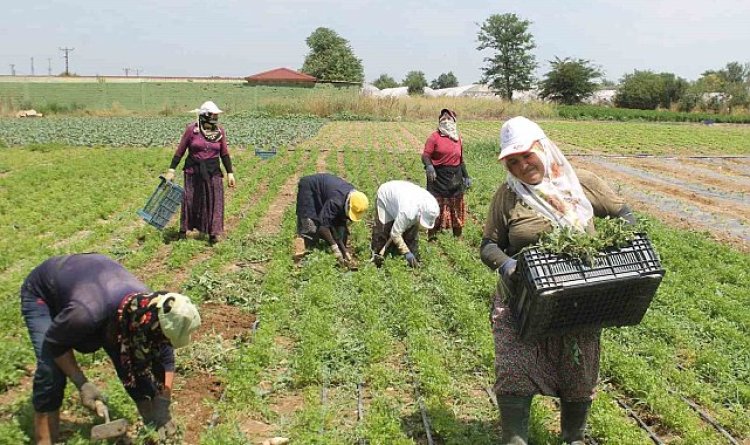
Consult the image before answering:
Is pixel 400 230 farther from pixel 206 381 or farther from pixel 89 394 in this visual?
pixel 89 394

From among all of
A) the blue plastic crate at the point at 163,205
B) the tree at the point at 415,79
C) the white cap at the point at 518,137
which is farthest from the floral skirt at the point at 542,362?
the tree at the point at 415,79

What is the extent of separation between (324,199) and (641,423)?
4.30m

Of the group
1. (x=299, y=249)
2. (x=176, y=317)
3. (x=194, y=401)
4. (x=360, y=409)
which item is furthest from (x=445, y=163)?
(x=176, y=317)

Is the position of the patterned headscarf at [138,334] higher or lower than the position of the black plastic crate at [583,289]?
lower

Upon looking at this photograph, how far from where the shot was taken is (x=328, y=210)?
7.22 m

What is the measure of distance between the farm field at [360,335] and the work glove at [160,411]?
28 cm

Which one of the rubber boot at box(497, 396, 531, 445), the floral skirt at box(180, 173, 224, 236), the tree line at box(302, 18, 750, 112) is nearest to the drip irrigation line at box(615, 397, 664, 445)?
the rubber boot at box(497, 396, 531, 445)

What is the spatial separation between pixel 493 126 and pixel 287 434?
33140 mm

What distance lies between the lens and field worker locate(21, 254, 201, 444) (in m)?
3.09

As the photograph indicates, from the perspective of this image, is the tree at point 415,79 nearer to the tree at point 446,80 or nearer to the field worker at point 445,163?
the tree at point 446,80

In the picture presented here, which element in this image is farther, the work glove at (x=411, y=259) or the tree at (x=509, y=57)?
the tree at (x=509, y=57)

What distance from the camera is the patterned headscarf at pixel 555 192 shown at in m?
3.13

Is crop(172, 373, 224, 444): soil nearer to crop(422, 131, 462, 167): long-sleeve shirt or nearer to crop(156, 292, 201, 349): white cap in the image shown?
crop(156, 292, 201, 349): white cap

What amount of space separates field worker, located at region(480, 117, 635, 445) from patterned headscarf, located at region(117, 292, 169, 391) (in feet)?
5.46
